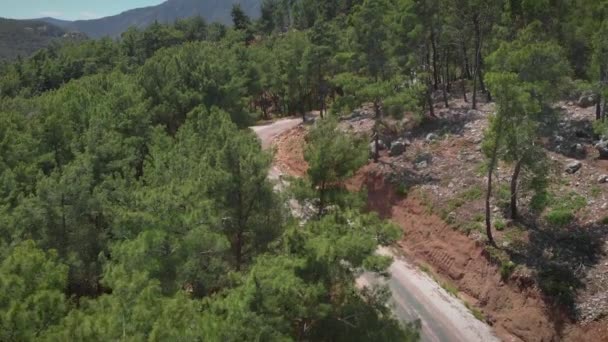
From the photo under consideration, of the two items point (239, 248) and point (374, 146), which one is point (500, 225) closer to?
point (374, 146)

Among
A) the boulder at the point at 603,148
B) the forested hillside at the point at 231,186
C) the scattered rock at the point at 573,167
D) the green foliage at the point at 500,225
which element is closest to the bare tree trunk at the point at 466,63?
the forested hillside at the point at 231,186

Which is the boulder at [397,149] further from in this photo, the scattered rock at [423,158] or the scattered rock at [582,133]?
the scattered rock at [582,133]

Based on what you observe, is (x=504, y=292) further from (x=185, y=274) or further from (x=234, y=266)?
(x=185, y=274)

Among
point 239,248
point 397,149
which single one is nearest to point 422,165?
point 397,149

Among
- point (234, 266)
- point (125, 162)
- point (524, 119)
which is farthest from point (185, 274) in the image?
point (524, 119)

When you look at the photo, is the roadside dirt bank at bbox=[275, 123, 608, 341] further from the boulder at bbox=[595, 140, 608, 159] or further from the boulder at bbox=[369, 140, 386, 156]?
the boulder at bbox=[595, 140, 608, 159]

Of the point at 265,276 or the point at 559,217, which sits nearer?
the point at 265,276
